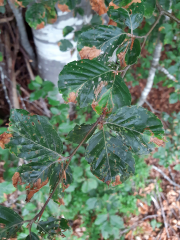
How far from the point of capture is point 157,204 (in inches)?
59.6

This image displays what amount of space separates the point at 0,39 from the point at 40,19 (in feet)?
2.56

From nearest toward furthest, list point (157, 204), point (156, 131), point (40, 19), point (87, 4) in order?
point (156, 131), point (40, 19), point (87, 4), point (157, 204)

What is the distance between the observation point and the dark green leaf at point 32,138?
1.20 ft

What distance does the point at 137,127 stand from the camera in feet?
1.13

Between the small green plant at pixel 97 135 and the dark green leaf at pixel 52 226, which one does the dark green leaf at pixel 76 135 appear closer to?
the small green plant at pixel 97 135

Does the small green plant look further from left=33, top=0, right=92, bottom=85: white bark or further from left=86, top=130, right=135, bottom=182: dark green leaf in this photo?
left=33, top=0, right=92, bottom=85: white bark

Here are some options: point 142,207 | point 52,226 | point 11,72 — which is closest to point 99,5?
point 52,226

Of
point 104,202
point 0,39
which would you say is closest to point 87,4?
point 0,39

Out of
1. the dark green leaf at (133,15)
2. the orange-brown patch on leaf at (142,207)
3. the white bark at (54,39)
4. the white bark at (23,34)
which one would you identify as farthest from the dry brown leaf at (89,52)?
the orange-brown patch on leaf at (142,207)

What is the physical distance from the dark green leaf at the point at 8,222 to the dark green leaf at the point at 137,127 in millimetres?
314

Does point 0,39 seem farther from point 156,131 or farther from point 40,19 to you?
point 156,131

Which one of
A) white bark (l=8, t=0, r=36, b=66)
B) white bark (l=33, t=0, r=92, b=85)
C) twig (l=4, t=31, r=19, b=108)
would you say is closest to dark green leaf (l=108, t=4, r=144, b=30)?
white bark (l=33, t=0, r=92, b=85)

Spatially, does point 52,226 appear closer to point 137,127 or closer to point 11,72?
point 137,127

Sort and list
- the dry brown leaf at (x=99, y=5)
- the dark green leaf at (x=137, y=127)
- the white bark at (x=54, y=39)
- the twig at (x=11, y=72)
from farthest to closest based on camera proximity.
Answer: the twig at (x=11, y=72) → the white bark at (x=54, y=39) → the dry brown leaf at (x=99, y=5) → the dark green leaf at (x=137, y=127)
